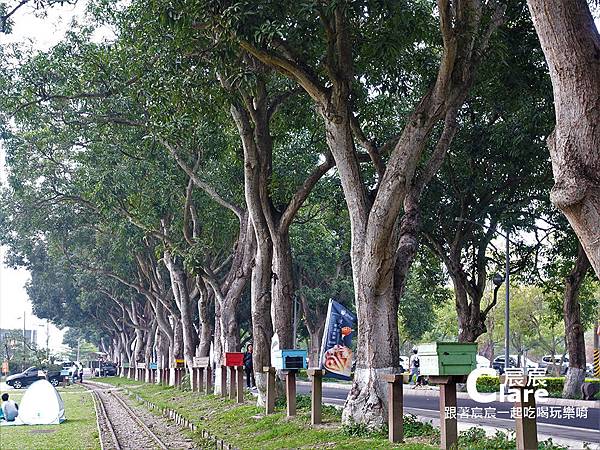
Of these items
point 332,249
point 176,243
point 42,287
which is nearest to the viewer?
point 176,243

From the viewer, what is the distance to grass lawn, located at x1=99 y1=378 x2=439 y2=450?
39.3ft

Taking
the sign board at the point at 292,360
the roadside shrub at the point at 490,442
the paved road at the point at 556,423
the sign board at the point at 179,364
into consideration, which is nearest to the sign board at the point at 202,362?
the sign board at the point at 179,364

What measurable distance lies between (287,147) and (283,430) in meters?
12.3

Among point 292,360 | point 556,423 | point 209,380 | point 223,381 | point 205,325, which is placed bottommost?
point 556,423

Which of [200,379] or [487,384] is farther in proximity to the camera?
[200,379]

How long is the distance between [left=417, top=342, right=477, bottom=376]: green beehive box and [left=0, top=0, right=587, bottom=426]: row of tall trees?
265 centimetres

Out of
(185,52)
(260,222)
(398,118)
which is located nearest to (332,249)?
(398,118)

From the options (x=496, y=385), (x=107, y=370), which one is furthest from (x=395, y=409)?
(x=107, y=370)

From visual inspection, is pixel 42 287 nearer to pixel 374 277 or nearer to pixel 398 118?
pixel 398 118

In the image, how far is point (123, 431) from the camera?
779 inches

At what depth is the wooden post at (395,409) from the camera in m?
11.7

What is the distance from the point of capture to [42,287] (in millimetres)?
54125

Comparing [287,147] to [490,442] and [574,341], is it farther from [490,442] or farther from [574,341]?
[490,442]

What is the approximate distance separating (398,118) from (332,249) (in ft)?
59.3
